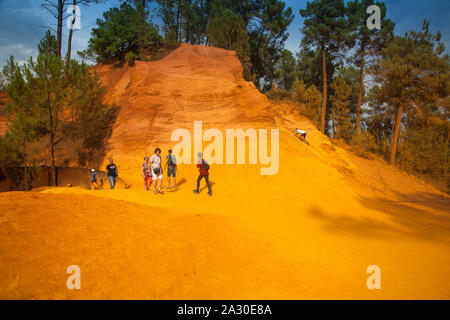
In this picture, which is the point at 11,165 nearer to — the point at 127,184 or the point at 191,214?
the point at 127,184

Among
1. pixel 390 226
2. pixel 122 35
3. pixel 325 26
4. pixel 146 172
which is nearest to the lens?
pixel 390 226

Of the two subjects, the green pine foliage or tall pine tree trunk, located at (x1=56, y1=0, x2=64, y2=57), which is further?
the green pine foliage

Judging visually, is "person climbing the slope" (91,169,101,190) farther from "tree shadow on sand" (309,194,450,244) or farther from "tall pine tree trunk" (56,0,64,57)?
"tall pine tree trunk" (56,0,64,57)

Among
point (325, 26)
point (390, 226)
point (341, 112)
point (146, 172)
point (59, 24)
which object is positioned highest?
point (325, 26)

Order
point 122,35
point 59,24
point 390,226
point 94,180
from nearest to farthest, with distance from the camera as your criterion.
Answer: point 390,226, point 94,180, point 59,24, point 122,35

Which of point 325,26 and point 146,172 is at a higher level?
point 325,26

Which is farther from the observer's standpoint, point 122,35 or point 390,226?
point 122,35

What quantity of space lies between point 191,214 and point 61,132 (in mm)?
13951

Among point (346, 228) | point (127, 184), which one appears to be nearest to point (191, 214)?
point (346, 228)

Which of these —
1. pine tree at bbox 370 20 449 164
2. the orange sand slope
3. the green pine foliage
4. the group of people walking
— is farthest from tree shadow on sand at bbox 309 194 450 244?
the green pine foliage

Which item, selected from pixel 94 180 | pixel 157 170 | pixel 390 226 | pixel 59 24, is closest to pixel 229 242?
pixel 157 170

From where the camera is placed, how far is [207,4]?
31.3 m

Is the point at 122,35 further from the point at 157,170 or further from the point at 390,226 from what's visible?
the point at 390,226

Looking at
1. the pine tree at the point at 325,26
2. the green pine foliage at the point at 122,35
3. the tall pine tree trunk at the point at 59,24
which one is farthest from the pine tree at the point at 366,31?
the tall pine tree trunk at the point at 59,24
